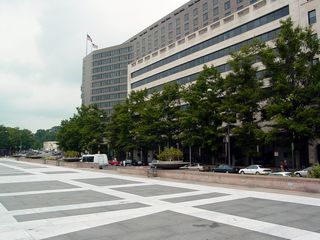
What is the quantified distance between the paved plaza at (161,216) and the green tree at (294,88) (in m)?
19.3

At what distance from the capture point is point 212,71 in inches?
1959

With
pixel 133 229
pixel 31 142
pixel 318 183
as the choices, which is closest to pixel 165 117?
pixel 318 183

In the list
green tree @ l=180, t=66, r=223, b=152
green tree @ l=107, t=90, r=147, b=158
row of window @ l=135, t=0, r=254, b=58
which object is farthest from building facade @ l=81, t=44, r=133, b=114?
green tree @ l=180, t=66, r=223, b=152

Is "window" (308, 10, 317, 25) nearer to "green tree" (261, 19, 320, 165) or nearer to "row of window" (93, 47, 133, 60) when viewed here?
"green tree" (261, 19, 320, 165)

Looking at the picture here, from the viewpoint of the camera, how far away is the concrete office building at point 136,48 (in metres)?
86.7

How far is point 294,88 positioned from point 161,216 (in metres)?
28.7

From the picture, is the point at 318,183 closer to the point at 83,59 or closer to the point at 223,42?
the point at 223,42

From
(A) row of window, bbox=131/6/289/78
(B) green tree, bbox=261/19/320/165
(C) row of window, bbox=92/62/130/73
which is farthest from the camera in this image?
(C) row of window, bbox=92/62/130/73

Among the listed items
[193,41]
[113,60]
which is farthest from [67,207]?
[113,60]

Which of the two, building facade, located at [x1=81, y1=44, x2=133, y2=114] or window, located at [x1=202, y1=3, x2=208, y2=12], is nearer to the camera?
window, located at [x1=202, y1=3, x2=208, y2=12]

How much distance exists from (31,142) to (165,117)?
12945 centimetres

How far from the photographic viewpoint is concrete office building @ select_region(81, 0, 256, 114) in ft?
284

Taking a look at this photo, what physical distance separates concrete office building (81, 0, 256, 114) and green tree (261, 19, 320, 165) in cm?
4162

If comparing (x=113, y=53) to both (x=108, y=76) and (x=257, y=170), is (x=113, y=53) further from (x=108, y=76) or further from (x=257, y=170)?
(x=257, y=170)
